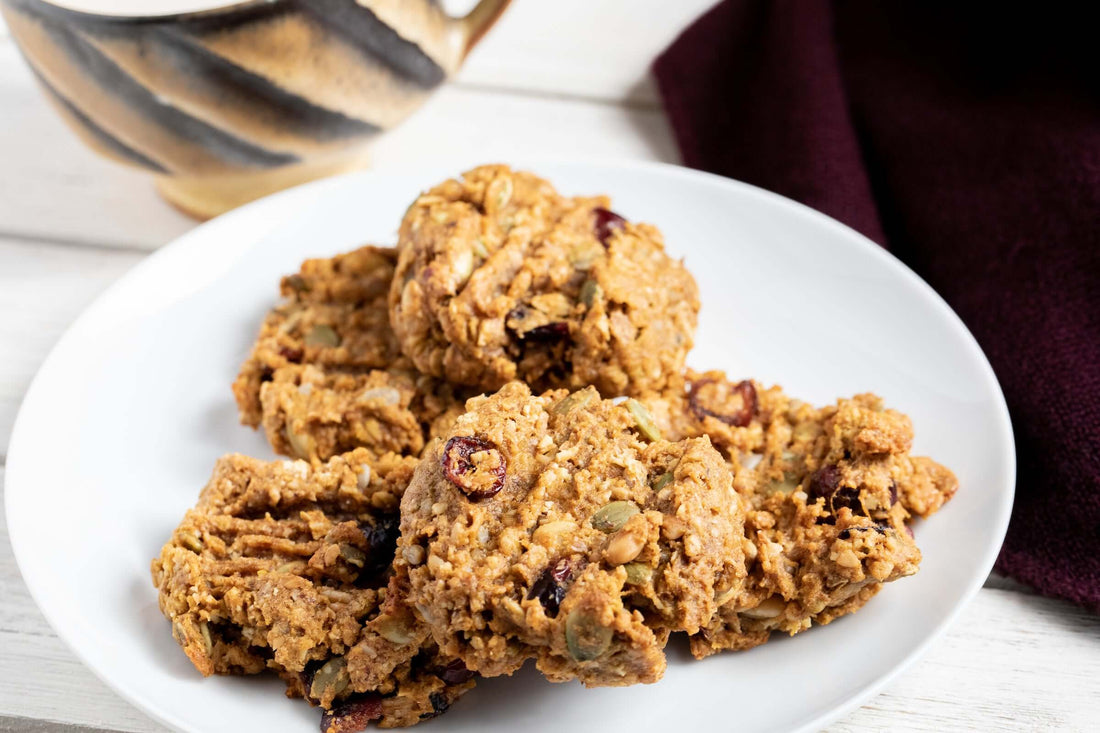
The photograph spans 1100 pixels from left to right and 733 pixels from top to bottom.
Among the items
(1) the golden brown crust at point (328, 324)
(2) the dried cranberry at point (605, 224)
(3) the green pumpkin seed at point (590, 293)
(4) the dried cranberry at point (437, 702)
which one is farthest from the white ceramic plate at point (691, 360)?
(3) the green pumpkin seed at point (590, 293)

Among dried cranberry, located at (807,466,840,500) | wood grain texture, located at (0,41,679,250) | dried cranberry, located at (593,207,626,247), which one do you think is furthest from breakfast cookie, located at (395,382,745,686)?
wood grain texture, located at (0,41,679,250)

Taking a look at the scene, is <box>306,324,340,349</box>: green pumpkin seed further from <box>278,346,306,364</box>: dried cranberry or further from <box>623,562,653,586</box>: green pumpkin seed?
<box>623,562,653,586</box>: green pumpkin seed

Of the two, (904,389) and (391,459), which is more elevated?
(904,389)

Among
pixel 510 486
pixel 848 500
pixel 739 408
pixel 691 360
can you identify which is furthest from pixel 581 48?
pixel 510 486

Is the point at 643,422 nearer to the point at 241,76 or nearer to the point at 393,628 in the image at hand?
the point at 393,628

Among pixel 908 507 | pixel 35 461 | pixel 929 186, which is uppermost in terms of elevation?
pixel 929 186

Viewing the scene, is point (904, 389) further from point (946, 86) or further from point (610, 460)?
point (946, 86)

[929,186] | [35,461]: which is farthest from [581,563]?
[929,186]
